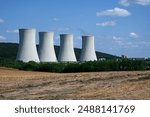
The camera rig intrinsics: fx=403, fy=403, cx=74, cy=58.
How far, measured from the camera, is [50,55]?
28438 millimetres

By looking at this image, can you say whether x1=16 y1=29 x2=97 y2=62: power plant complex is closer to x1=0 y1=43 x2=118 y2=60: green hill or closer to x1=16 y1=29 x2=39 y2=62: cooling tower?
x1=16 y1=29 x2=39 y2=62: cooling tower

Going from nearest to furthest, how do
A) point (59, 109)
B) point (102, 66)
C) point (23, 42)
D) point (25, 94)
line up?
point (59, 109)
point (25, 94)
point (102, 66)
point (23, 42)

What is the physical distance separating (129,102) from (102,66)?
18.8 m

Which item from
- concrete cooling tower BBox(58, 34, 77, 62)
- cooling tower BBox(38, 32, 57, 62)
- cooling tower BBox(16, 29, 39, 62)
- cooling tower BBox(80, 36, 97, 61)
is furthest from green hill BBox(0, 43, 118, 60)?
cooling tower BBox(16, 29, 39, 62)

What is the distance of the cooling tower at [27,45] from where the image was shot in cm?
2524

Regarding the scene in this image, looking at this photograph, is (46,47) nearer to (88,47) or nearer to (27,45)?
(27,45)

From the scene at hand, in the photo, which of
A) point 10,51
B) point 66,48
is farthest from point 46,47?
point 10,51

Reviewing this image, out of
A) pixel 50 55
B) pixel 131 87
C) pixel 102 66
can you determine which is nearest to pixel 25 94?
pixel 131 87

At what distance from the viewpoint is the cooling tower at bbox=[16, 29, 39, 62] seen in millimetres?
25242

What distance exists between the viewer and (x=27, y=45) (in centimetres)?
2581

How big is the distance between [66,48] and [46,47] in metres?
1.53

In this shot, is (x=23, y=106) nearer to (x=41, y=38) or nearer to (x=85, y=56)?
(x=41, y=38)

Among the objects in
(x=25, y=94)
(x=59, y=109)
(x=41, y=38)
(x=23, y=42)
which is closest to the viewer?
(x=59, y=109)

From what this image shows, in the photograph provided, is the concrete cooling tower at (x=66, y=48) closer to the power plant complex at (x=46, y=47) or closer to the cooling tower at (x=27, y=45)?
the power plant complex at (x=46, y=47)
